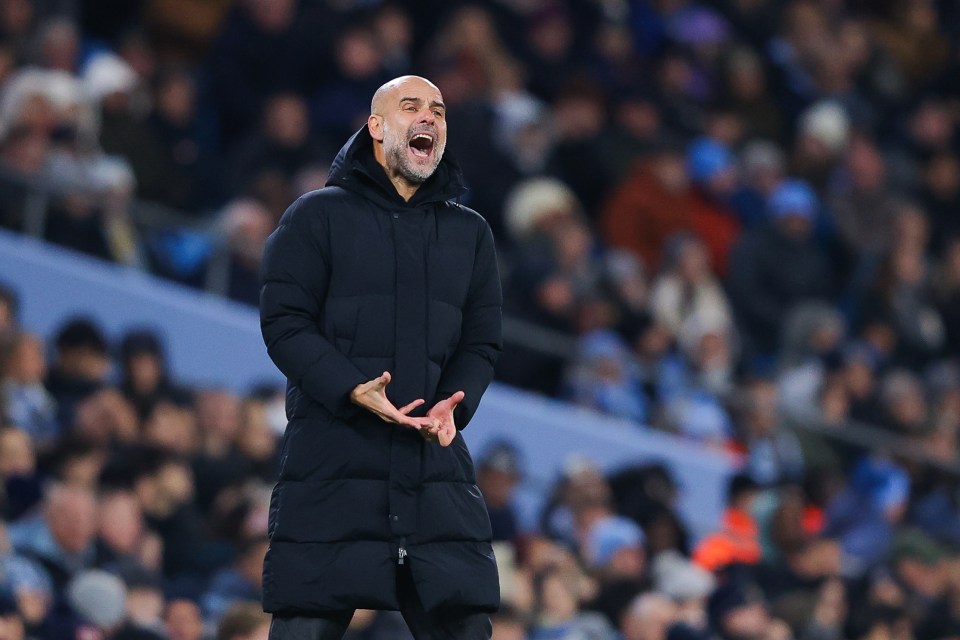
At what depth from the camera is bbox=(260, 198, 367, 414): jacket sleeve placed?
490 centimetres

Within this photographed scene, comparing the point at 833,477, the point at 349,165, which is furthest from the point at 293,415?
the point at 833,477

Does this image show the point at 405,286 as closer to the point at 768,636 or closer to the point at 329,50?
the point at 768,636

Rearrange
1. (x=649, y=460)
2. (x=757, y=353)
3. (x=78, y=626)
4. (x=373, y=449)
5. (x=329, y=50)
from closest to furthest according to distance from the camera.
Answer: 1. (x=373, y=449)
2. (x=78, y=626)
3. (x=649, y=460)
4. (x=329, y=50)
5. (x=757, y=353)

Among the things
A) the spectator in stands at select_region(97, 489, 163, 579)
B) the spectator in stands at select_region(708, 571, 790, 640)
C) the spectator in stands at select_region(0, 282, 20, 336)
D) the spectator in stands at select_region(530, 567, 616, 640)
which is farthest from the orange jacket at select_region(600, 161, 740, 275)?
the spectator in stands at select_region(97, 489, 163, 579)

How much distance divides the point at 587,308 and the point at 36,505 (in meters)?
4.63

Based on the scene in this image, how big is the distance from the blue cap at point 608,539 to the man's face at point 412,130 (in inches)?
214

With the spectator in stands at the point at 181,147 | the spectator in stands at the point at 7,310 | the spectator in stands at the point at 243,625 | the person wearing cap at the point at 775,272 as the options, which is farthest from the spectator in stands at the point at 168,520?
the person wearing cap at the point at 775,272

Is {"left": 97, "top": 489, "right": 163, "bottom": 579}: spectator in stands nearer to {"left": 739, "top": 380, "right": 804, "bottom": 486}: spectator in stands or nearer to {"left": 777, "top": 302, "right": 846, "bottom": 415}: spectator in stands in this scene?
{"left": 739, "top": 380, "right": 804, "bottom": 486}: spectator in stands

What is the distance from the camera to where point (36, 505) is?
8.71m

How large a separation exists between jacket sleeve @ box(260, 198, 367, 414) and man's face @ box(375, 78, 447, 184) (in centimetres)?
24

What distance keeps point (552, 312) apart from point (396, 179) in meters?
7.33

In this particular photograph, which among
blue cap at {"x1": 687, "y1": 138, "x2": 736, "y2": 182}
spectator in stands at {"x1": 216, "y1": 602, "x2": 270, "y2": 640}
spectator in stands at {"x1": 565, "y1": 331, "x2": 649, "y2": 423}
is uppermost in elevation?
blue cap at {"x1": 687, "y1": 138, "x2": 736, "y2": 182}

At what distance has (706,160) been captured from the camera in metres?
15.0

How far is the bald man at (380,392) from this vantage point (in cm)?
493
